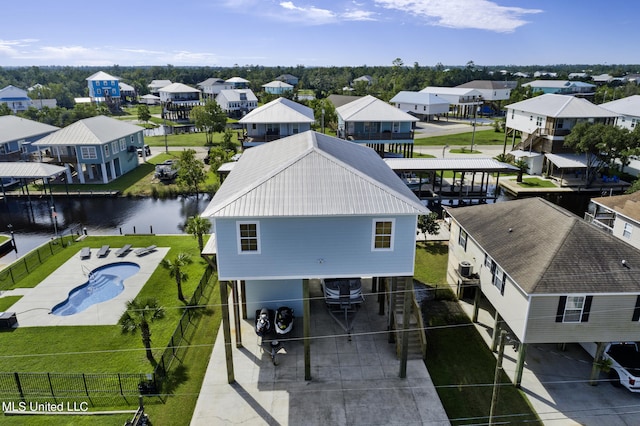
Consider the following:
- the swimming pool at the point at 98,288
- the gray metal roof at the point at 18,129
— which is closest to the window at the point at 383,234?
the swimming pool at the point at 98,288

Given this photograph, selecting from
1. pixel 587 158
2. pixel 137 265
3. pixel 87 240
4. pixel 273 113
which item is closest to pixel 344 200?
pixel 137 265

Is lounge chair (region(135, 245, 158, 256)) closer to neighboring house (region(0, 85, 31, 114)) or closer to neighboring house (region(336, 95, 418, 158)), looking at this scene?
neighboring house (region(336, 95, 418, 158))

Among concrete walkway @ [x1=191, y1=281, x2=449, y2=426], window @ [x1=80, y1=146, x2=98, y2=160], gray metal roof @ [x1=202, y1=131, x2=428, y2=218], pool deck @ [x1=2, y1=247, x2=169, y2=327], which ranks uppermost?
gray metal roof @ [x1=202, y1=131, x2=428, y2=218]

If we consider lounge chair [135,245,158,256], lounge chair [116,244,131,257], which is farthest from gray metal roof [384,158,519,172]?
lounge chair [116,244,131,257]

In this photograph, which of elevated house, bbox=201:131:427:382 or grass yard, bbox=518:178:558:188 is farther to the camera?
grass yard, bbox=518:178:558:188

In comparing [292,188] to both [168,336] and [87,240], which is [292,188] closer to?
[168,336]

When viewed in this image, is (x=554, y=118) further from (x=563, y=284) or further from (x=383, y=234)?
(x=383, y=234)

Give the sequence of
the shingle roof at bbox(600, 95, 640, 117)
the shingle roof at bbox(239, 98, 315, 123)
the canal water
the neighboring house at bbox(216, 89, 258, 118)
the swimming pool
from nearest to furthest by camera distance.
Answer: the swimming pool < the canal water < the shingle roof at bbox(239, 98, 315, 123) < the shingle roof at bbox(600, 95, 640, 117) < the neighboring house at bbox(216, 89, 258, 118)
